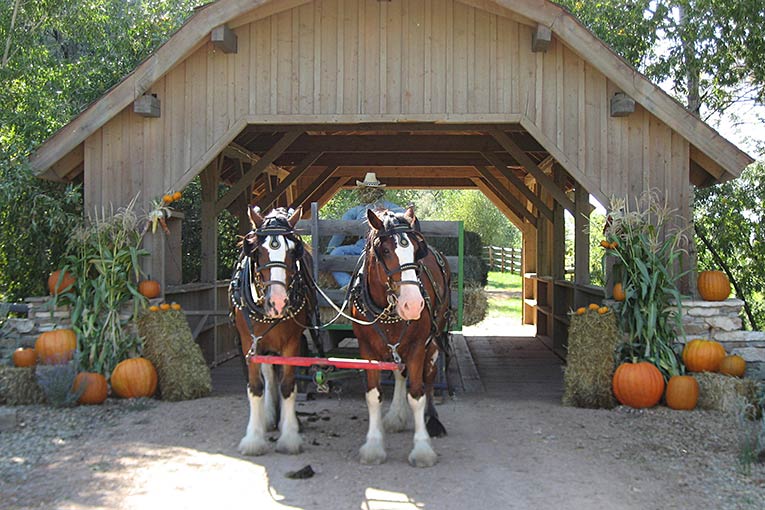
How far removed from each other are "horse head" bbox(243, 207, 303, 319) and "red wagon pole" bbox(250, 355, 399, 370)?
1.27ft

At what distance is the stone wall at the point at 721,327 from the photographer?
8.08m

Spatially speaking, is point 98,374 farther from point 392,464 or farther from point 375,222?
point 375,222

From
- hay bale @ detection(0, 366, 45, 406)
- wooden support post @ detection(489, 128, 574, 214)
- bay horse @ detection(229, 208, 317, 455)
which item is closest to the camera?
bay horse @ detection(229, 208, 317, 455)

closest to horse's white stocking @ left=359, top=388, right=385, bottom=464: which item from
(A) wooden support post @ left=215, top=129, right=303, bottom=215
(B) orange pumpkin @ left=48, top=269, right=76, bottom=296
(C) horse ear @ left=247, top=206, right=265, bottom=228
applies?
(C) horse ear @ left=247, top=206, right=265, bottom=228

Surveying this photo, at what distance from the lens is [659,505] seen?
15.7ft

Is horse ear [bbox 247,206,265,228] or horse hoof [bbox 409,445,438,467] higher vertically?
horse ear [bbox 247,206,265,228]

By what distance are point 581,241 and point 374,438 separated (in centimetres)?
658

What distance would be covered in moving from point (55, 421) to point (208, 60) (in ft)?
14.3

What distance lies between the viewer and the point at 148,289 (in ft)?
28.1

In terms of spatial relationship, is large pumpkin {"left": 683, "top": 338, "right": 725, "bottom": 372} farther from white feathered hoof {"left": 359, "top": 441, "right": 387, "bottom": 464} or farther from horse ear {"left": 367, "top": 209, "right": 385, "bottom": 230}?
horse ear {"left": 367, "top": 209, "right": 385, "bottom": 230}

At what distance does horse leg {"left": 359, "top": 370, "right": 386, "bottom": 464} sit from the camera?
18.7ft

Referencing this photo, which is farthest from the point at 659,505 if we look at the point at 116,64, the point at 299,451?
the point at 116,64

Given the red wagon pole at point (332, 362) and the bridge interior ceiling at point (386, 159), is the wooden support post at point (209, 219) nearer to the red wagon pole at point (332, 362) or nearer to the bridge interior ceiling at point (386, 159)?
the bridge interior ceiling at point (386, 159)

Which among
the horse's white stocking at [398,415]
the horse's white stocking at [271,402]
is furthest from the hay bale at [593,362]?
the horse's white stocking at [271,402]
